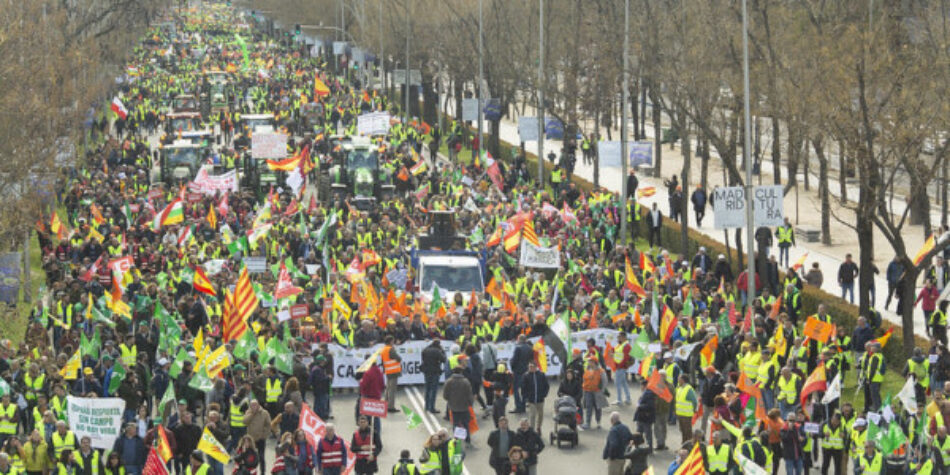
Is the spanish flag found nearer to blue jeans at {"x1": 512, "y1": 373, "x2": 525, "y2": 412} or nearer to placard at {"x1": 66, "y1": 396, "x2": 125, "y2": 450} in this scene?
blue jeans at {"x1": 512, "y1": 373, "x2": 525, "y2": 412}

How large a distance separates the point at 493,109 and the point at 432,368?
41891 millimetres

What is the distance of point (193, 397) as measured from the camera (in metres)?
26.1

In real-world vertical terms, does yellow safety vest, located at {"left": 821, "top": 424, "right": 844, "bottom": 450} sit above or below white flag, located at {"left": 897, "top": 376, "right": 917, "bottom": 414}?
below

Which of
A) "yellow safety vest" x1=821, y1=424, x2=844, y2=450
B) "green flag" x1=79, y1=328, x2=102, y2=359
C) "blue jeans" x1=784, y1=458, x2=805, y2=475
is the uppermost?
"green flag" x1=79, y1=328, x2=102, y2=359

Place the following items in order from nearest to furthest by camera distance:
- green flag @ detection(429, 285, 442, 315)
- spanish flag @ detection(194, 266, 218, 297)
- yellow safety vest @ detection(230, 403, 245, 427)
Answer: yellow safety vest @ detection(230, 403, 245, 427), green flag @ detection(429, 285, 442, 315), spanish flag @ detection(194, 266, 218, 297)

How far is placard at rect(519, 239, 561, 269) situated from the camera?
36938 mm

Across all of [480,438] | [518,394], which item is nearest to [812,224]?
[518,394]

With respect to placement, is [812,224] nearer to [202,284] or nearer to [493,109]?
[493,109]

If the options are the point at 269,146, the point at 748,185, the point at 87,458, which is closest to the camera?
the point at 87,458

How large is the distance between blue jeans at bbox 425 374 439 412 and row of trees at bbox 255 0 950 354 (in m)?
8.63

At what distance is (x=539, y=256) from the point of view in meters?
37.1

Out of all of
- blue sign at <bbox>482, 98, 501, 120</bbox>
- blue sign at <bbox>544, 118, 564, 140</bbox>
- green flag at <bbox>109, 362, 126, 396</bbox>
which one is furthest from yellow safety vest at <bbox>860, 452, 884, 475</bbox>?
blue sign at <bbox>544, 118, 564, 140</bbox>

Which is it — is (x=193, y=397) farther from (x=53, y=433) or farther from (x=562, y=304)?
(x=562, y=304)

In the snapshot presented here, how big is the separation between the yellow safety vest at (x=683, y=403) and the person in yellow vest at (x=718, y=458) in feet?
9.46
